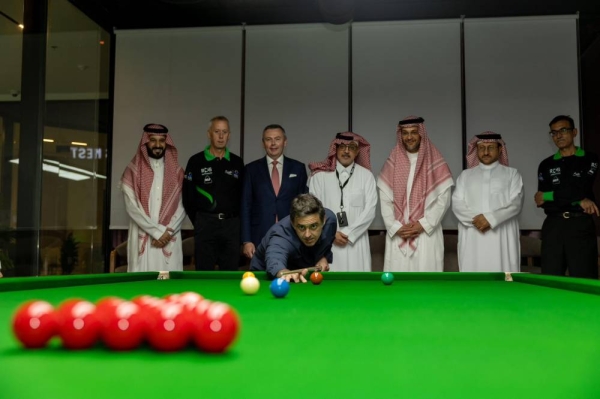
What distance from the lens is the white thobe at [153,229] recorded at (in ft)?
16.1

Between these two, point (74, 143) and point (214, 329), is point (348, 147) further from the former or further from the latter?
point (214, 329)

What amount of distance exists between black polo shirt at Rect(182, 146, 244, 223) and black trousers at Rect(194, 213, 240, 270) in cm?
10

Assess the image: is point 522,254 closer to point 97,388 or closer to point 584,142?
point 584,142

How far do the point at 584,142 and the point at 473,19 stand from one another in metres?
1.65

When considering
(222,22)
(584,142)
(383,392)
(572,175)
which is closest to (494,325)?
(383,392)

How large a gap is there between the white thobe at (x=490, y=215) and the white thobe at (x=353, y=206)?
2.41ft

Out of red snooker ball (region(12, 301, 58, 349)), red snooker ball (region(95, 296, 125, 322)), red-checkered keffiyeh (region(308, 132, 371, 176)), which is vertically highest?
red-checkered keffiyeh (region(308, 132, 371, 176))

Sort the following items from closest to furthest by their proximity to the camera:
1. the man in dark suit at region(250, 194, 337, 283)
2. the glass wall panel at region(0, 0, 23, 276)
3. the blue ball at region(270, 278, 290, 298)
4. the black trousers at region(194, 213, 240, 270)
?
the blue ball at region(270, 278, 290, 298), the man in dark suit at region(250, 194, 337, 283), the black trousers at region(194, 213, 240, 270), the glass wall panel at region(0, 0, 23, 276)

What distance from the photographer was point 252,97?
6281mm

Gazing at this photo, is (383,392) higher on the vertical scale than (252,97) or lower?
lower

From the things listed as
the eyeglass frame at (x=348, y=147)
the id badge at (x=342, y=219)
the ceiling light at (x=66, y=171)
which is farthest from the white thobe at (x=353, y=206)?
the ceiling light at (x=66, y=171)

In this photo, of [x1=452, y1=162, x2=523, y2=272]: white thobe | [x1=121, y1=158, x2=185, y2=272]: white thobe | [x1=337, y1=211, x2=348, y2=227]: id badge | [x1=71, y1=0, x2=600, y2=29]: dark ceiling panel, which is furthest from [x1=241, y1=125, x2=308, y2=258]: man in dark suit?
[x1=71, y1=0, x2=600, y2=29]: dark ceiling panel

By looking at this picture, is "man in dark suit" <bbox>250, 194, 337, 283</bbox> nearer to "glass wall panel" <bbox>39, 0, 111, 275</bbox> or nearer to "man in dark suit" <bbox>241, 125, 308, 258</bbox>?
"man in dark suit" <bbox>241, 125, 308, 258</bbox>

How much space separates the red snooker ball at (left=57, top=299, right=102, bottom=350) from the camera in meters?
1.09
